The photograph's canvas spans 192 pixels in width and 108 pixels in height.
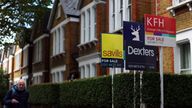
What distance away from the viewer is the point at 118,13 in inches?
920

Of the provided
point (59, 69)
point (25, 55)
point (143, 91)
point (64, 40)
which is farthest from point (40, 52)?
point (143, 91)

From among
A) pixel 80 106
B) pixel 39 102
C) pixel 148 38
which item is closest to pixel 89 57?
pixel 39 102

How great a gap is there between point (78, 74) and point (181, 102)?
14.6 m

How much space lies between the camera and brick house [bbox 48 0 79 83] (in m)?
29.9

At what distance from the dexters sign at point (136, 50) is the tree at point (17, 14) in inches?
811

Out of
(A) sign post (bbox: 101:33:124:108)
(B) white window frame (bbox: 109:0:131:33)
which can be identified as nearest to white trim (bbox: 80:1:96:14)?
(B) white window frame (bbox: 109:0:131:33)

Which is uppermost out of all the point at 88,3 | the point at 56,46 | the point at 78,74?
the point at 88,3

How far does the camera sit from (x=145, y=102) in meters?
14.5

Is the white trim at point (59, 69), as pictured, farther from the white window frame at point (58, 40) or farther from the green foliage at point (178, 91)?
the green foliage at point (178, 91)

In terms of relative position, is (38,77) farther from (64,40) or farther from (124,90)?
(124,90)

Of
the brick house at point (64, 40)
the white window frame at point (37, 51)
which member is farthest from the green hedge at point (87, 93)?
the white window frame at point (37, 51)

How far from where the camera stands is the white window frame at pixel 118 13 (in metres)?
22.4

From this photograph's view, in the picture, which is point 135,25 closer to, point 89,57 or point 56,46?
point 89,57

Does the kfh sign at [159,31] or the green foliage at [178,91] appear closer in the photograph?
the kfh sign at [159,31]
